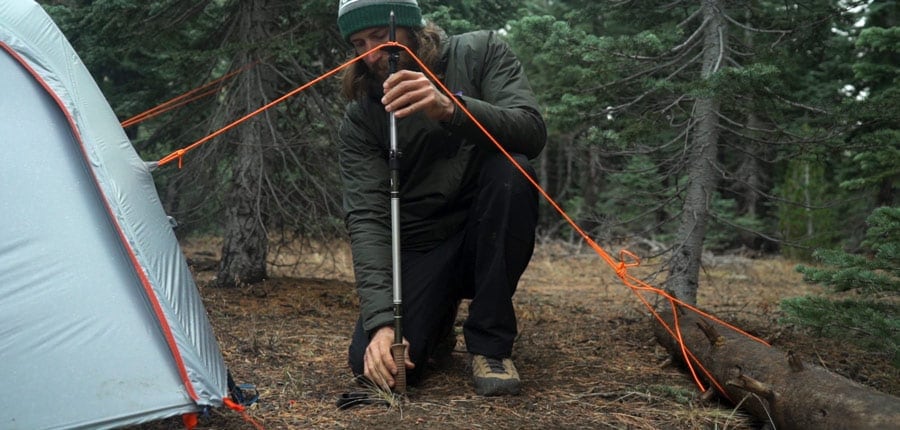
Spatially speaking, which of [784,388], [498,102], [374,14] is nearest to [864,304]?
[784,388]

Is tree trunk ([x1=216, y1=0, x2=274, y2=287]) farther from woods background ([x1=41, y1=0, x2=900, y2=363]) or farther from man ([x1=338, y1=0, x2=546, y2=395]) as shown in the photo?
man ([x1=338, y1=0, x2=546, y2=395])

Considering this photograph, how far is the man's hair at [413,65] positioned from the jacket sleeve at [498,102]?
103mm

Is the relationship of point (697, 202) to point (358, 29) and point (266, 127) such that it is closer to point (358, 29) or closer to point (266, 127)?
point (358, 29)

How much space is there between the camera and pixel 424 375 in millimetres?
3377

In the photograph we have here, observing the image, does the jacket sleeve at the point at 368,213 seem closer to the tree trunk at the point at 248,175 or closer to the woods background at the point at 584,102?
the woods background at the point at 584,102

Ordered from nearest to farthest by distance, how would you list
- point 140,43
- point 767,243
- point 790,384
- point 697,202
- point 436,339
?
point 790,384, point 436,339, point 697,202, point 140,43, point 767,243

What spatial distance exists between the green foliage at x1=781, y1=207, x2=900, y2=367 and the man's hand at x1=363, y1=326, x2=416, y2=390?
1.74m

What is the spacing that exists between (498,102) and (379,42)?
566mm

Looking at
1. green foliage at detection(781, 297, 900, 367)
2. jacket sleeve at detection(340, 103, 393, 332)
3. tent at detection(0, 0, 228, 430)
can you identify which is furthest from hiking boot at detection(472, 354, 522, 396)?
green foliage at detection(781, 297, 900, 367)

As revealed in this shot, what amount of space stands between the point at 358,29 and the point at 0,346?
1.76 meters

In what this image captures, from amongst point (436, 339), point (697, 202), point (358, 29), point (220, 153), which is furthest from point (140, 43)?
→ point (697, 202)

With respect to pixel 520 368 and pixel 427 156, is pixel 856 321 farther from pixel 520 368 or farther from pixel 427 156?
pixel 427 156

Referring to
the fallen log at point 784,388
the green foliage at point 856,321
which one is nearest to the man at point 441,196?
the fallen log at point 784,388

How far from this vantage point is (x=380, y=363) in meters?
2.81
